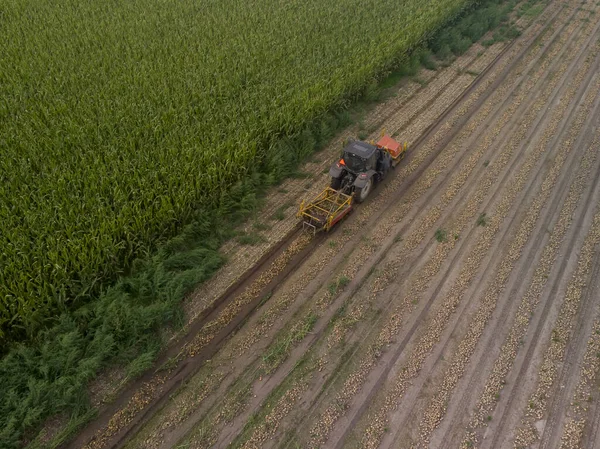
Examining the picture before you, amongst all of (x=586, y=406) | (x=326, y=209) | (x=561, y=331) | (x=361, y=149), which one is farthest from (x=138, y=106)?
(x=586, y=406)

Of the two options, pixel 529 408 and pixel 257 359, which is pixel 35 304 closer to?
pixel 257 359

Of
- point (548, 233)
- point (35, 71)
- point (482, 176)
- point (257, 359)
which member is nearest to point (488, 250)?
point (548, 233)

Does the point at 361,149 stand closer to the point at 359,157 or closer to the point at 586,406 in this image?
the point at 359,157

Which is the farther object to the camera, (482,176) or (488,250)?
(482,176)

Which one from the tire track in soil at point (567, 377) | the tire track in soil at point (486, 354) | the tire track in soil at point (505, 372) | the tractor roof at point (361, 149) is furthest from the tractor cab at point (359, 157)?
the tire track in soil at point (567, 377)

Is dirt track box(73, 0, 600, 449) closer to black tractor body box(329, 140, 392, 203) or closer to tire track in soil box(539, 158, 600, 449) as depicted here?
tire track in soil box(539, 158, 600, 449)

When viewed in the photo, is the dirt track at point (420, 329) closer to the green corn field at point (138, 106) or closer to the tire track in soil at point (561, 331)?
the tire track in soil at point (561, 331)
